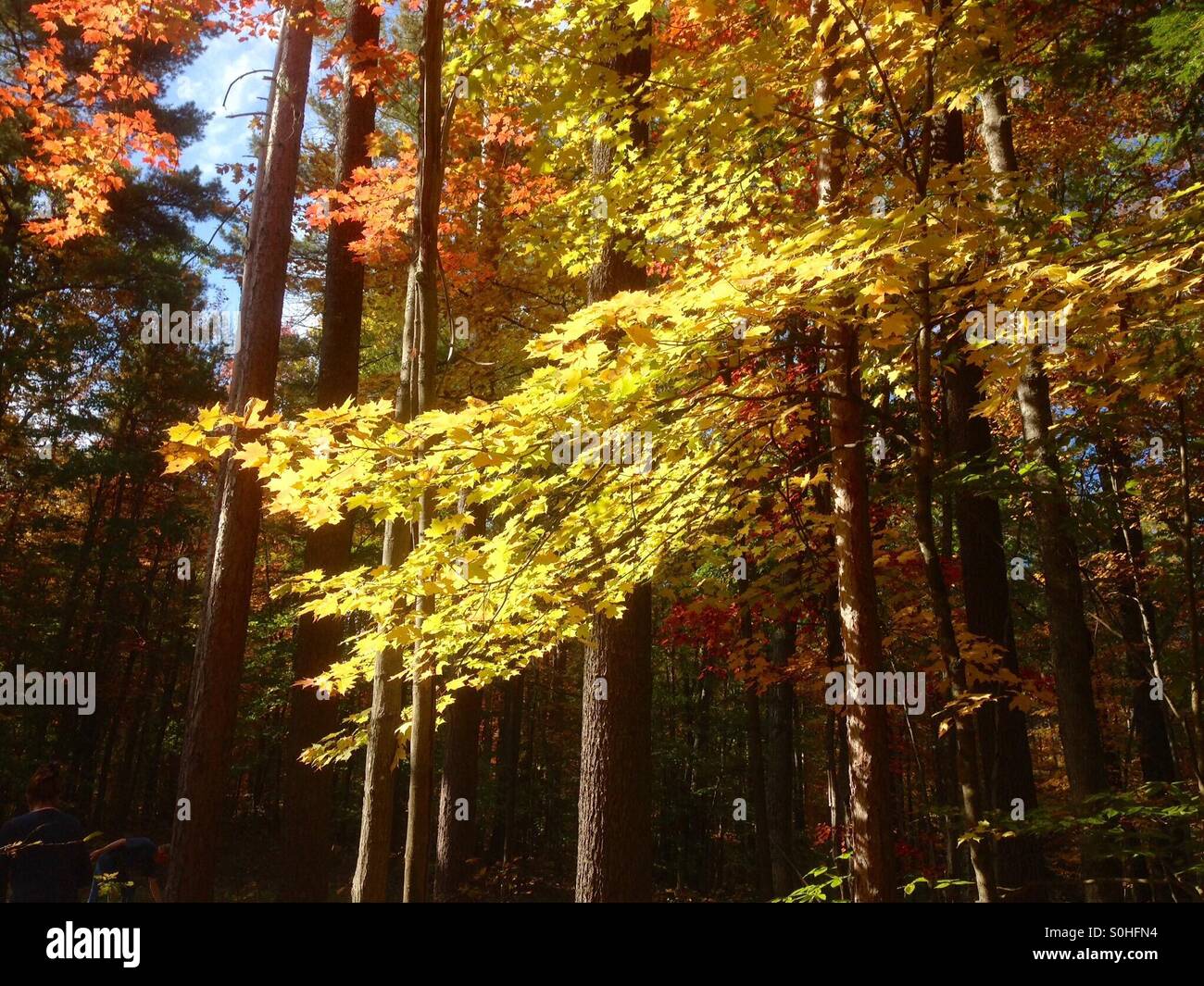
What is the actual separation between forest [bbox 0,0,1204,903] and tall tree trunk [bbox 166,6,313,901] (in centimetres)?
3

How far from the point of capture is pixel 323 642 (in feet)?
25.0

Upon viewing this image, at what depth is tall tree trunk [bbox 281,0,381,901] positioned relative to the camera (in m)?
7.56

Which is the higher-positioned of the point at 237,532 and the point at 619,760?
the point at 237,532

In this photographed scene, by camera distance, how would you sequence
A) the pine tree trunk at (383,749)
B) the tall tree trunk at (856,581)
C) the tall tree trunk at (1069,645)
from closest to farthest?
the tall tree trunk at (856,581), the pine tree trunk at (383,749), the tall tree trunk at (1069,645)

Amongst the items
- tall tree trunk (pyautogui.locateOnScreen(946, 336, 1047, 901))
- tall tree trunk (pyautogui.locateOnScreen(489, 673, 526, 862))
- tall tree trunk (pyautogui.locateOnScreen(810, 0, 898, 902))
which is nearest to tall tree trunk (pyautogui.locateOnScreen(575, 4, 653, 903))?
tall tree trunk (pyautogui.locateOnScreen(810, 0, 898, 902))

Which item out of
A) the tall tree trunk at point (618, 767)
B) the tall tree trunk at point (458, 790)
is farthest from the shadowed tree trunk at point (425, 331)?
the tall tree trunk at point (458, 790)

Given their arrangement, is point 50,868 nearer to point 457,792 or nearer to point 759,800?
point 457,792

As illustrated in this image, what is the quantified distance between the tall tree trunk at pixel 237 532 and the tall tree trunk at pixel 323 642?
1026 millimetres

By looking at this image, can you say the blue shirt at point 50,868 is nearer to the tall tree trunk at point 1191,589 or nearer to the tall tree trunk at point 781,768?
the tall tree trunk at point 781,768

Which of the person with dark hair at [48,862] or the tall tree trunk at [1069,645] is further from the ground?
the tall tree trunk at [1069,645]

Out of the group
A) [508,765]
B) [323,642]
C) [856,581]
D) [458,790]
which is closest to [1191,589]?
[856,581]

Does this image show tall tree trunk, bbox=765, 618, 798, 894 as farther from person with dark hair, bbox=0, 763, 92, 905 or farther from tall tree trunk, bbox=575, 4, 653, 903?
person with dark hair, bbox=0, 763, 92, 905

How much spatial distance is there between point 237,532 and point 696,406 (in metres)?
4.34

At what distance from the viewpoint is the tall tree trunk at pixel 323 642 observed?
24.8 feet
